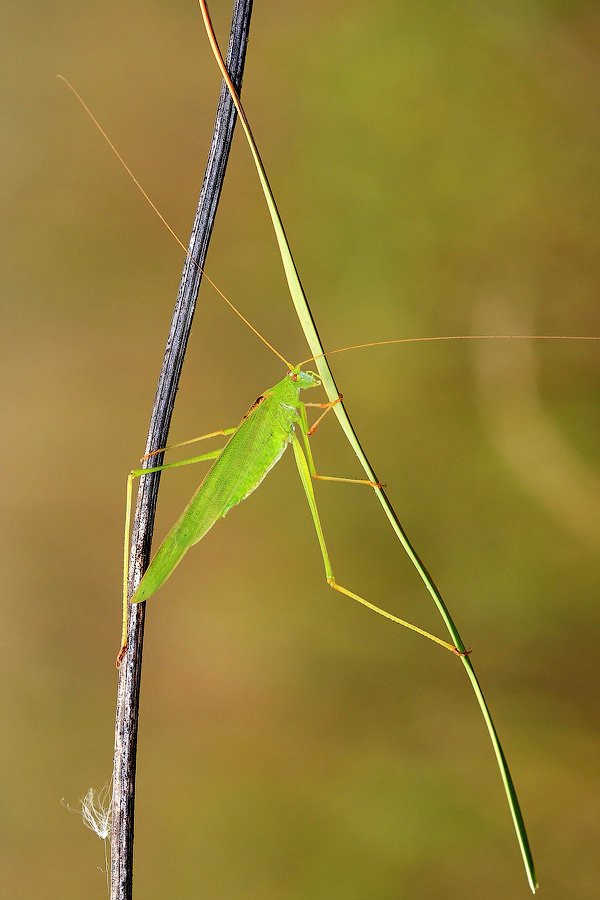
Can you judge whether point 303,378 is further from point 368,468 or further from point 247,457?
point 368,468

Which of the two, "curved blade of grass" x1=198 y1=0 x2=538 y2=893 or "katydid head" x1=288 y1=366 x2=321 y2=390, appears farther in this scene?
"katydid head" x1=288 y1=366 x2=321 y2=390

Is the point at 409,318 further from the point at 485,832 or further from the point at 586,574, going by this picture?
the point at 485,832

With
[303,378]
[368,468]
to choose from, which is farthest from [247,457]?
[368,468]

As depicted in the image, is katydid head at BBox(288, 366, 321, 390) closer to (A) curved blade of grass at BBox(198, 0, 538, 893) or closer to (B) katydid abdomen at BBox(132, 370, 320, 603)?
(B) katydid abdomen at BBox(132, 370, 320, 603)

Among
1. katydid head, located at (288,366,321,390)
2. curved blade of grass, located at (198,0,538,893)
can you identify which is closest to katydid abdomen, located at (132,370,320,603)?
katydid head, located at (288,366,321,390)

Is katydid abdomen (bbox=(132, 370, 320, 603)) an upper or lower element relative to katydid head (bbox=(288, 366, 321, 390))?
lower

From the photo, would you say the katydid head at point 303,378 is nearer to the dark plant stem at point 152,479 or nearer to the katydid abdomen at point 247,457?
the katydid abdomen at point 247,457
